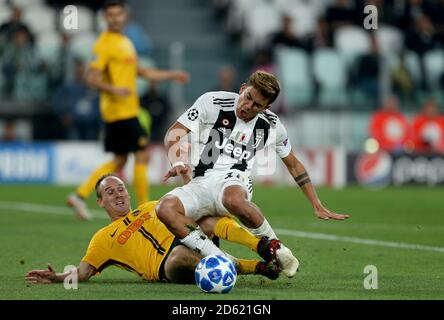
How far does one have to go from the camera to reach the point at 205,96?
822cm

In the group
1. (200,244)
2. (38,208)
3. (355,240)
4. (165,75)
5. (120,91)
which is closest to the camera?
(200,244)

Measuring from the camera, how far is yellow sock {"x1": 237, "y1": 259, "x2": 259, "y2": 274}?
7793mm

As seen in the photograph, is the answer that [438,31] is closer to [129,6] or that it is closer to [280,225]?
[129,6]

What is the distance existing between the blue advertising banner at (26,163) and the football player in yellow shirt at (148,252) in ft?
42.4

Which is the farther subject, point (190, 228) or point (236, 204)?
point (236, 204)

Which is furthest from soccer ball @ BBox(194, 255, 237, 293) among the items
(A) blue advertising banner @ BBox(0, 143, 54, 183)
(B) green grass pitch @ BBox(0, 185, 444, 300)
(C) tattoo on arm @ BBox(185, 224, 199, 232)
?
(A) blue advertising banner @ BBox(0, 143, 54, 183)

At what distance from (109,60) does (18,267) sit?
5060mm

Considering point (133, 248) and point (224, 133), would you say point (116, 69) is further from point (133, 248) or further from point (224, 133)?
point (133, 248)

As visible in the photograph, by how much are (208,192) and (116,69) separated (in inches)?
231

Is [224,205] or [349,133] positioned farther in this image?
[349,133]

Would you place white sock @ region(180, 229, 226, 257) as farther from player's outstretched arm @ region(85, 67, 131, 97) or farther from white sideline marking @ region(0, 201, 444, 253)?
player's outstretched arm @ region(85, 67, 131, 97)

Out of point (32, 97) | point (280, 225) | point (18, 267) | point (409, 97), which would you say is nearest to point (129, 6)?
point (32, 97)

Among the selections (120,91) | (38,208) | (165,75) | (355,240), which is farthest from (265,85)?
(38,208)

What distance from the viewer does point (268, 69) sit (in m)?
21.0
